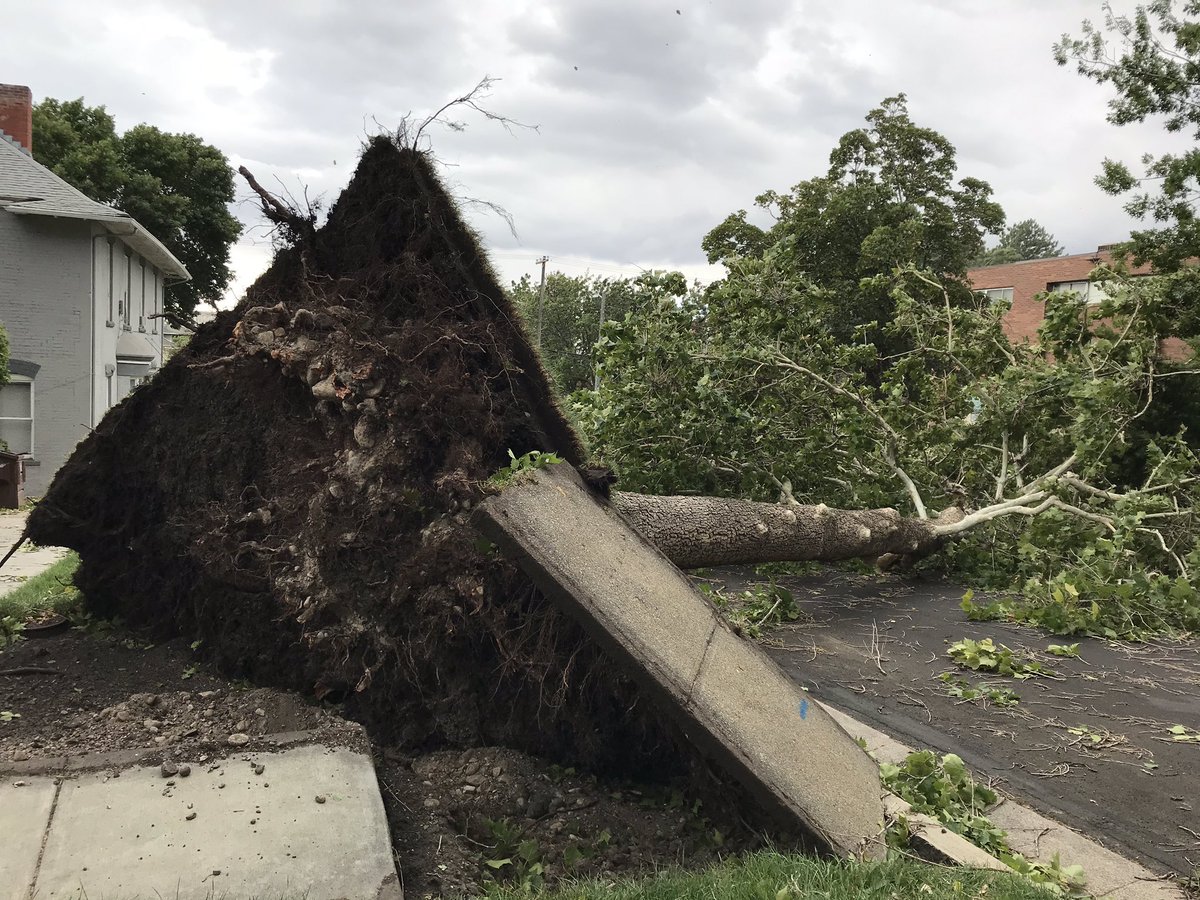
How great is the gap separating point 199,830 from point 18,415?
1888cm

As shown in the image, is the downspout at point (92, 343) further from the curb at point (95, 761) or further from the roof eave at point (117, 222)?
the curb at point (95, 761)

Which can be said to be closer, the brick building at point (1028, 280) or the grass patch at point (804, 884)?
the grass patch at point (804, 884)

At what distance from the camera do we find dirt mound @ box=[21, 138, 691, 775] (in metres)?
3.12

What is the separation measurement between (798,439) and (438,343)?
5.33 m

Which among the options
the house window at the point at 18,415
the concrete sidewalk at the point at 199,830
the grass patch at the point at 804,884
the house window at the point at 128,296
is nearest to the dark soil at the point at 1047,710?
the grass patch at the point at 804,884

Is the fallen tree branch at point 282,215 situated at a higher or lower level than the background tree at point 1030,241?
lower

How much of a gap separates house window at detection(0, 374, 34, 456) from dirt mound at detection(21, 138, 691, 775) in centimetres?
1629

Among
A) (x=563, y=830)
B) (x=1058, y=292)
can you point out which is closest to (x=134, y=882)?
(x=563, y=830)

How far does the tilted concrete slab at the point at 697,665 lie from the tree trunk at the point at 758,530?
2.20ft

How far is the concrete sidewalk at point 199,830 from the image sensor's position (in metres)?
2.19

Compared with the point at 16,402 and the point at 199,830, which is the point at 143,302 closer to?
the point at 16,402

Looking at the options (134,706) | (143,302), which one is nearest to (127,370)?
(143,302)

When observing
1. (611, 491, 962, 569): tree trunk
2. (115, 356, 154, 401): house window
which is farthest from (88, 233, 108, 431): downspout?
(611, 491, 962, 569): tree trunk

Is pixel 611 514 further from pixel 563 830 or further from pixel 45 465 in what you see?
pixel 45 465
